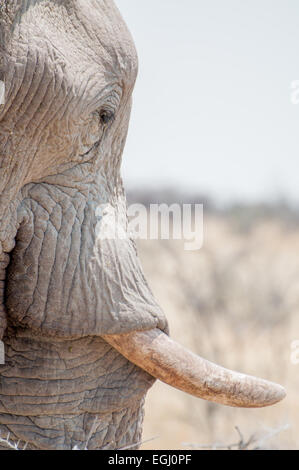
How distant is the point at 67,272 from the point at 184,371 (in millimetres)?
294

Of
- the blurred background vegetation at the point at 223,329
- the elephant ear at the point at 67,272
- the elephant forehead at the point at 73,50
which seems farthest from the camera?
the blurred background vegetation at the point at 223,329

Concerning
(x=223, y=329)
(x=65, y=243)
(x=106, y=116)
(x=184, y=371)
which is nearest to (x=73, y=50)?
(x=106, y=116)

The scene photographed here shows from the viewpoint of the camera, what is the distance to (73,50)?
1.42 metres

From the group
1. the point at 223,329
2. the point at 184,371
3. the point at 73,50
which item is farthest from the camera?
the point at 223,329

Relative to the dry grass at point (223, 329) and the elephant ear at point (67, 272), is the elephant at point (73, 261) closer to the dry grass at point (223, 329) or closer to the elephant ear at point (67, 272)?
the elephant ear at point (67, 272)

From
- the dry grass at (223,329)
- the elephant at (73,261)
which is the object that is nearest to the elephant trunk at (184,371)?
the elephant at (73,261)

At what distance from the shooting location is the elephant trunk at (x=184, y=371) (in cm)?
153

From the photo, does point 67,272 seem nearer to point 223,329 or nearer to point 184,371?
point 184,371

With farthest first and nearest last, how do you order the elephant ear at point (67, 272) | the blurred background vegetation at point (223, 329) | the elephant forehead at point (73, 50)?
the blurred background vegetation at point (223, 329)
the elephant ear at point (67, 272)
the elephant forehead at point (73, 50)

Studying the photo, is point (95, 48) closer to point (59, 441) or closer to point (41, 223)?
point (41, 223)

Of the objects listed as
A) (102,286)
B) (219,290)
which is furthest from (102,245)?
(219,290)

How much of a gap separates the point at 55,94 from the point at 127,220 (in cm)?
32

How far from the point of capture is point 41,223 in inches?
56.8

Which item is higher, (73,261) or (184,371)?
(73,261)
